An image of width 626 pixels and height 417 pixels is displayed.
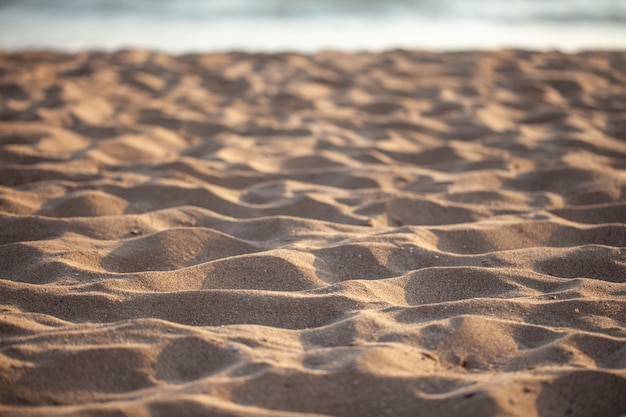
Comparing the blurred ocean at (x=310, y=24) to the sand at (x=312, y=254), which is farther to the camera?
the blurred ocean at (x=310, y=24)

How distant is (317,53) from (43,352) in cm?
502

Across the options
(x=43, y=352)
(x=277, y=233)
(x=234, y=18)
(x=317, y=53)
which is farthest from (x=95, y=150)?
(x=234, y=18)

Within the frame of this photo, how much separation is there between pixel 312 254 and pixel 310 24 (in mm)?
7040

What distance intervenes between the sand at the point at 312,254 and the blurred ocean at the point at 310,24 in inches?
103

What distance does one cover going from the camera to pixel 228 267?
85.2 inches

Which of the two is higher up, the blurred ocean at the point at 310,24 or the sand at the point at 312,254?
the blurred ocean at the point at 310,24

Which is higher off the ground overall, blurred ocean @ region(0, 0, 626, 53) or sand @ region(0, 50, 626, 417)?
blurred ocean @ region(0, 0, 626, 53)

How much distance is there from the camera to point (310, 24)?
875 cm

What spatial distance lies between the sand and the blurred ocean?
2.61 meters

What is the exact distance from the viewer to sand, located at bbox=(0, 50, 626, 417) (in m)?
1.55

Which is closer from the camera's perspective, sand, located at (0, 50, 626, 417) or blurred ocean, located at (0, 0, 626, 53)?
sand, located at (0, 50, 626, 417)

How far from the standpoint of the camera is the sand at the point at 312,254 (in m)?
1.55

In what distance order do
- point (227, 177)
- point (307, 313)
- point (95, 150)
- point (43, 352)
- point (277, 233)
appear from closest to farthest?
point (43, 352)
point (307, 313)
point (277, 233)
point (227, 177)
point (95, 150)

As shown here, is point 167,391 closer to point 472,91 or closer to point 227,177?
point 227,177
